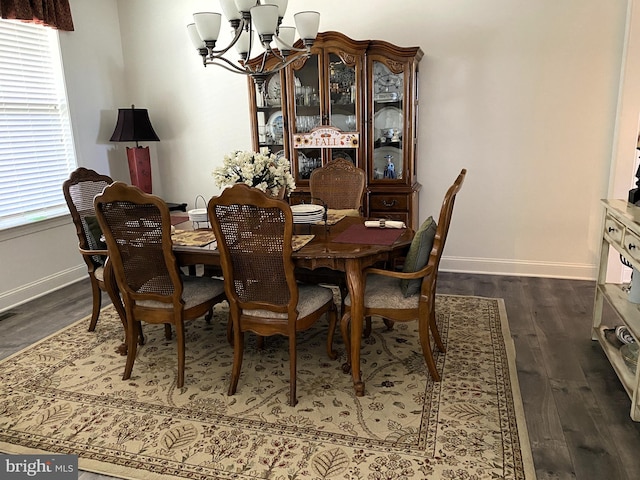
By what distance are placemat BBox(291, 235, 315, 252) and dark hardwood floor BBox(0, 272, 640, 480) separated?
130 centimetres

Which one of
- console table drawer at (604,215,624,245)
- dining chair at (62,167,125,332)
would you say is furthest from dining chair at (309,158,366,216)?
console table drawer at (604,215,624,245)

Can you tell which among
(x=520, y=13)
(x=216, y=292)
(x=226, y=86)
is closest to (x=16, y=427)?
(x=216, y=292)

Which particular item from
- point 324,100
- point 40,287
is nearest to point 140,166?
point 40,287

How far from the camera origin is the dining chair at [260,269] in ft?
7.17

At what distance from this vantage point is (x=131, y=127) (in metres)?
4.68

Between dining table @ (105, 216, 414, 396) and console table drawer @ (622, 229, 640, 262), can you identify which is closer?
console table drawer @ (622, 229, 640, 262)

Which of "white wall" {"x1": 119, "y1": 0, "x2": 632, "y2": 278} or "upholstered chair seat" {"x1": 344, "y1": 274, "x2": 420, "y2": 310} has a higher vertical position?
"white wall" {"x1": 119, "y1": 0, "x2": 632, "y2": 278}

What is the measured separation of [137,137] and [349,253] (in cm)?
313

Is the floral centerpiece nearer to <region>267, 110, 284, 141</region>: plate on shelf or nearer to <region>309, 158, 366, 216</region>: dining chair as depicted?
<region>309, 158, 366, 216</region>: dining chair

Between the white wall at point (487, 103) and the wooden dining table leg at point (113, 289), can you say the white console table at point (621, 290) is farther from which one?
the wooden dining table leg at point (113, 289)

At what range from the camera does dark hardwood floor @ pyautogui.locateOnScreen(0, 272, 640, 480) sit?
79.7 inches

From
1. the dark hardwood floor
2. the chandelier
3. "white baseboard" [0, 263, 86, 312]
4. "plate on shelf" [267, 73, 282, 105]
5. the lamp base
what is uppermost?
the chandelier

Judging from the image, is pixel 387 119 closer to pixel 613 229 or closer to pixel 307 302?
pixel 613 229

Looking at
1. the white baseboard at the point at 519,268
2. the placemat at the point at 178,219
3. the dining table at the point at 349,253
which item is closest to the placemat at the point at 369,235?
the dining table at the point at 349,253
